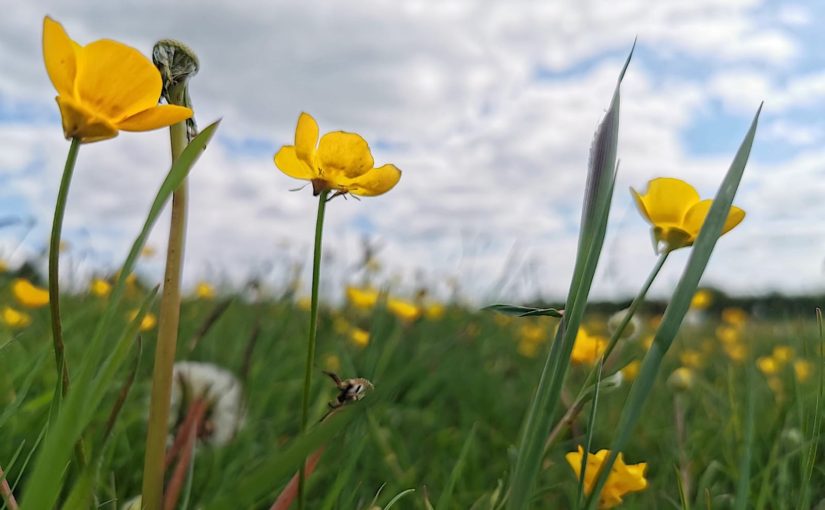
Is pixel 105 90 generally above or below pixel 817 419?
above

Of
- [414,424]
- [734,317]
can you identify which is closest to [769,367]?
[414,424]

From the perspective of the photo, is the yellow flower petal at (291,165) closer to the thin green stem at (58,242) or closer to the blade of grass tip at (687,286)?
the thin green stem at (58,242)

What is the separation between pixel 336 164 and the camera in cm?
72

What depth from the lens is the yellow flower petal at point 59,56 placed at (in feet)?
1.84

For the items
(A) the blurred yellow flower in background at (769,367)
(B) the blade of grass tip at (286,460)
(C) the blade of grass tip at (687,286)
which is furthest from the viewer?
(A) the blurred yellow flower in background at (769,367)

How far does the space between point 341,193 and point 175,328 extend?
22cm

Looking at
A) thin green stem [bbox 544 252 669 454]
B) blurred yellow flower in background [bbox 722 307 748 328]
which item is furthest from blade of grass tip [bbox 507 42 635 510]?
blurred yellow flower in background [bbox 722 307 748 328]

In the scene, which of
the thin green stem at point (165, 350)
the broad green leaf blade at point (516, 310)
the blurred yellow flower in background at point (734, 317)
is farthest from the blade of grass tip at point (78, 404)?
the blurred yellow flower in background at point (734, 317)

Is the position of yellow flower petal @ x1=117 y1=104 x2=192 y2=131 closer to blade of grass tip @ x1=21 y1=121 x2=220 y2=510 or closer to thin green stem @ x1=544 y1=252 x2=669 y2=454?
blade of grass tip @ x1=21 y1=121 x2=220 y2=510

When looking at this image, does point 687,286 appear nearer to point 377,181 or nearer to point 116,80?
point 377,181

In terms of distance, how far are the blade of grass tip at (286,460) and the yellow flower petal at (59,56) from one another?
0.37 metres

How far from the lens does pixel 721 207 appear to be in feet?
1.76

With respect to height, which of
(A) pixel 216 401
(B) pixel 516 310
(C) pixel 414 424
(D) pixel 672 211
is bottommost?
(C) pixel 414 424

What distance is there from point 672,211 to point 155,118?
521 millimetres
